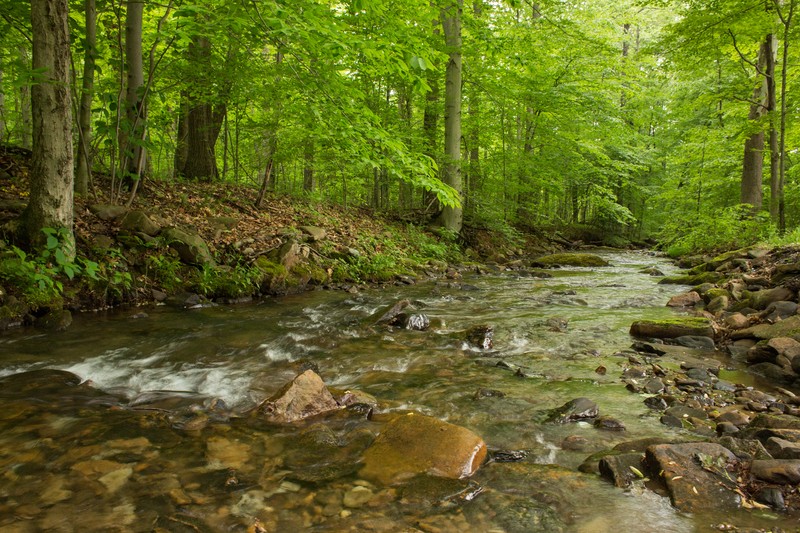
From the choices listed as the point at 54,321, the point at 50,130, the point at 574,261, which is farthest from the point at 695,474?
the point at 574,261

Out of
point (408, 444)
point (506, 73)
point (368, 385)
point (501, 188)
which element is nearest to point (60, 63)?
point (368, 385)

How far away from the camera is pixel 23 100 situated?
1091cm

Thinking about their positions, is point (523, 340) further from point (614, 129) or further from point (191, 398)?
point (614, 129)

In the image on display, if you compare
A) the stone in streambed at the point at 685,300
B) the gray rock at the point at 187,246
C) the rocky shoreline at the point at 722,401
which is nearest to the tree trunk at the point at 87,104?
the gray rock at the point at 187,246

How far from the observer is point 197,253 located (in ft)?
22.7

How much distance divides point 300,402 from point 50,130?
445cm

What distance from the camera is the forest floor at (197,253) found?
17.3 ft

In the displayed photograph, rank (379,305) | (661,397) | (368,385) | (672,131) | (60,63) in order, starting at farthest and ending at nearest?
(672,131), (379,305), (60,63), (368,385), (661,397)

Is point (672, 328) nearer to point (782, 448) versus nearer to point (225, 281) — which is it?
point (782, 448)

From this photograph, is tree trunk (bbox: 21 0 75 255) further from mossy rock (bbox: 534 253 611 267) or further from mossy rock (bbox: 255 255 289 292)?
mossy rock (bbox: 534 253 611 267)

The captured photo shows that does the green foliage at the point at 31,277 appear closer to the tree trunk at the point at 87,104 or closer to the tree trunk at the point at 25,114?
the tree trunk at the point at 87,104

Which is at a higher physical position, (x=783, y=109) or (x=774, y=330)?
(x=783, y=109)

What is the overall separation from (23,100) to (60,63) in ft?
27.2

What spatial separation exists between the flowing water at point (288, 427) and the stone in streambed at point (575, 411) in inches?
3.3
